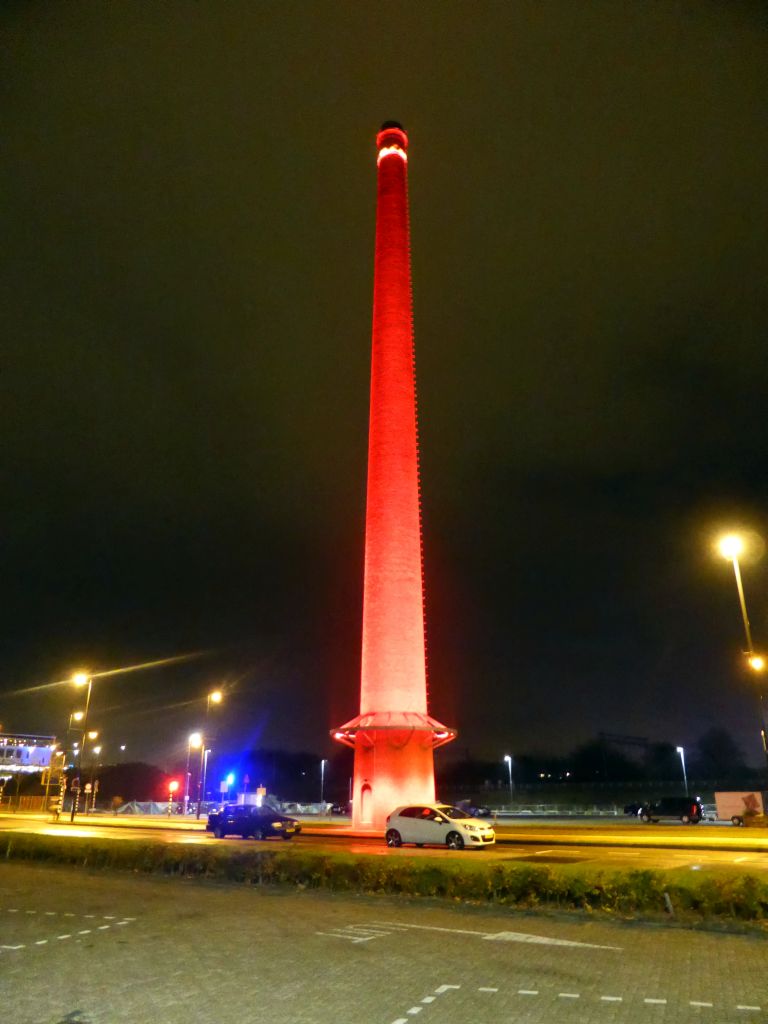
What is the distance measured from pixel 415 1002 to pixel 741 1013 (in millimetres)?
3423

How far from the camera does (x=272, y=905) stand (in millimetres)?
15594

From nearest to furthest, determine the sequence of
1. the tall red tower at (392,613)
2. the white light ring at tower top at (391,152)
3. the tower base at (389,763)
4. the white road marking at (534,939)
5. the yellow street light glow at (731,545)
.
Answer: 1. the white road marking at (534,939)
2. the yellow street light glow at (731,545)
3. the tower base at (389,763)
4. the tall red tower at (392,613)
5. the white light ring at tower top at (391,152)

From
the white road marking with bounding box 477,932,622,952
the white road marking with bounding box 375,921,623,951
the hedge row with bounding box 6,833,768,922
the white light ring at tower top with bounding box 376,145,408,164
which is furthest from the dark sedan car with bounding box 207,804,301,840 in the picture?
the white light ring at tower top with bounding box 376,145,408,164

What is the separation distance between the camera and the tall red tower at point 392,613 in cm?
4056

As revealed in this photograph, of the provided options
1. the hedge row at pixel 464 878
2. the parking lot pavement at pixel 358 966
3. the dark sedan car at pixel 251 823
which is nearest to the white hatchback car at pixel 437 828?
the dark sedan car at pixel 251 823

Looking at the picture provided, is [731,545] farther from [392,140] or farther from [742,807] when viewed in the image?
[392,140]

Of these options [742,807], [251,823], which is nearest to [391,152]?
[251,823]

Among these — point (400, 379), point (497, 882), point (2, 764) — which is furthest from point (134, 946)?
point (2, 764)

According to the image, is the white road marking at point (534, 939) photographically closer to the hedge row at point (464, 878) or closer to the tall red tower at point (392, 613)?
the hedge row at point (464, 878)

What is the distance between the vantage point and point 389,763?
40.5 meters

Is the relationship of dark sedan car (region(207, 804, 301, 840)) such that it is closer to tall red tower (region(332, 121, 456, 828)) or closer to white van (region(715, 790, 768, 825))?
tall red tower (region(332, 121, 456, 828))

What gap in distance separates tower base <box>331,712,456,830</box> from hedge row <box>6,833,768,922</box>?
19.5 meters

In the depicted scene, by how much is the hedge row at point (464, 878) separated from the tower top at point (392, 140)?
48.1 meters

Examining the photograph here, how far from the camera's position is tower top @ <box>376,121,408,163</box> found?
181 feet
